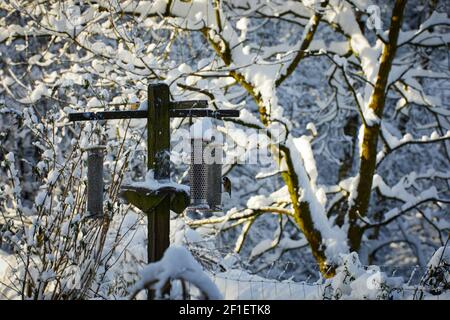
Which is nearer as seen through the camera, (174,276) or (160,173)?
(174,276)

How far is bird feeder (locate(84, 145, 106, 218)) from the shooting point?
383 cm

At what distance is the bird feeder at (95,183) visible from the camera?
3828mm

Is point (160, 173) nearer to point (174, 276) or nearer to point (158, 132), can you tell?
point (158, 132)

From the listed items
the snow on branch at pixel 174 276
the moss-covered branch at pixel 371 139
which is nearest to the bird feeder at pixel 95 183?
the snow on branch at pixel 174 276

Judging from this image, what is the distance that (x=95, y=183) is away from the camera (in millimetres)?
3842

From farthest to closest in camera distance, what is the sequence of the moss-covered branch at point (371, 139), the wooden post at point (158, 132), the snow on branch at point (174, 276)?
the moss-covered branch at point (371, 139)
the wooden post at point (158, 132)
the snow on branch at point (174, 276)

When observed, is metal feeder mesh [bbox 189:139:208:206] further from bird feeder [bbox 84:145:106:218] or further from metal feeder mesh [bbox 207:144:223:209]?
bird feeder [bbox 84:145:106:218]

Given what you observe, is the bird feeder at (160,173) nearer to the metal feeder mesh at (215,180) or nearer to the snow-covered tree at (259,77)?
the metal feeder mesh at (215,180)

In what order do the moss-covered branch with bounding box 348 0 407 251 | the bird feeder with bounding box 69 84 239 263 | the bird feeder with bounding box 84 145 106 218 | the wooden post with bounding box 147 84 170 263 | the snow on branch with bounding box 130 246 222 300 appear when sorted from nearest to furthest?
the snow on branch with bounding box 130 246 222 300 → the bird feeder with bounding box 69 84 239 263 → the wooden post with bounding box 147 84 170 263 → the bird feeder with bounding box 84 145 106 218 → the moss-covered branch with bounding box 348 0 407 251

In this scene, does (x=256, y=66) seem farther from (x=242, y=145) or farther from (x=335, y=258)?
(x=335, y=258)

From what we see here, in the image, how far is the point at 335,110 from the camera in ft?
30.5

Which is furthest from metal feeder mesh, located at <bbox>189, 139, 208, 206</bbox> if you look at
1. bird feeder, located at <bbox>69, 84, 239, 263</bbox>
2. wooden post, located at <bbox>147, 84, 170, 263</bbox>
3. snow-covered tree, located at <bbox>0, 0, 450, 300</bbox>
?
snow-covered tree, located at <bbox>0, 0, 450, 300</bbox>

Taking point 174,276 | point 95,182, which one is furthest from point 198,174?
point 174,276
